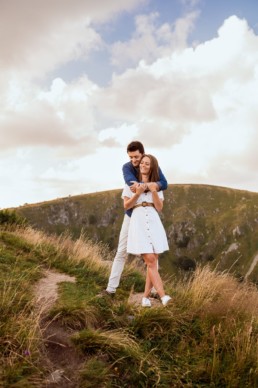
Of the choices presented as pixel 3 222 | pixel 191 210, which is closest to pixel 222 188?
pixel 191 210

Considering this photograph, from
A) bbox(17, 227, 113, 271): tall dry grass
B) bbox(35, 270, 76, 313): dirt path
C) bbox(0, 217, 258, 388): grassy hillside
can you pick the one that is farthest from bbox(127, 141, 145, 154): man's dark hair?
bbox(17, 227, 113, 271): tall dry grass

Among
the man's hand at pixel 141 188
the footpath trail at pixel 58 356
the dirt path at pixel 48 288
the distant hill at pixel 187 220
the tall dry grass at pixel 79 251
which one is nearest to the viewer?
the footpath trail at pixel 58 356

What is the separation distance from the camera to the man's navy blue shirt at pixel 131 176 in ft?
21.7

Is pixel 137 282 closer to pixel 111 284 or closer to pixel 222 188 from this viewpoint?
pixel 111 284

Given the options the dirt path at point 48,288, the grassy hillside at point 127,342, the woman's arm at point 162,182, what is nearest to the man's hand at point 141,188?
the woman's arm at point 162,182

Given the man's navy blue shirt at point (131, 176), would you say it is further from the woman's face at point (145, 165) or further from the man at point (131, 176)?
the woman's face at point (145, 165)

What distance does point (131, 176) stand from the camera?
6.68 metres

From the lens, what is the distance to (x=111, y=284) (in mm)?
7434

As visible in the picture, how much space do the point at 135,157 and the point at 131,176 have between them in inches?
15.5

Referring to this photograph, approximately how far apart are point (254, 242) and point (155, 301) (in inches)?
5877

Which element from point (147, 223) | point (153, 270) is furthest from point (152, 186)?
point (153, 270)

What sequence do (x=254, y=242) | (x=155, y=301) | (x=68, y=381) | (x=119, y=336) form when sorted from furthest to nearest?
(x=254, y=242) → (x=155, y=301) → (x=119, y=336) → (x=68, y=381)

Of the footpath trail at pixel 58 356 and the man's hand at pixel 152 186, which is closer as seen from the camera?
the footpath trail at pixel 58 356

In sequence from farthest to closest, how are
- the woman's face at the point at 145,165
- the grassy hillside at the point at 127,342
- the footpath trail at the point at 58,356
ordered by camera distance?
the woman's face at the point at 145,165 → the grassy hillside at the point at 127,342 → the footpath trail at the point at 58,356
